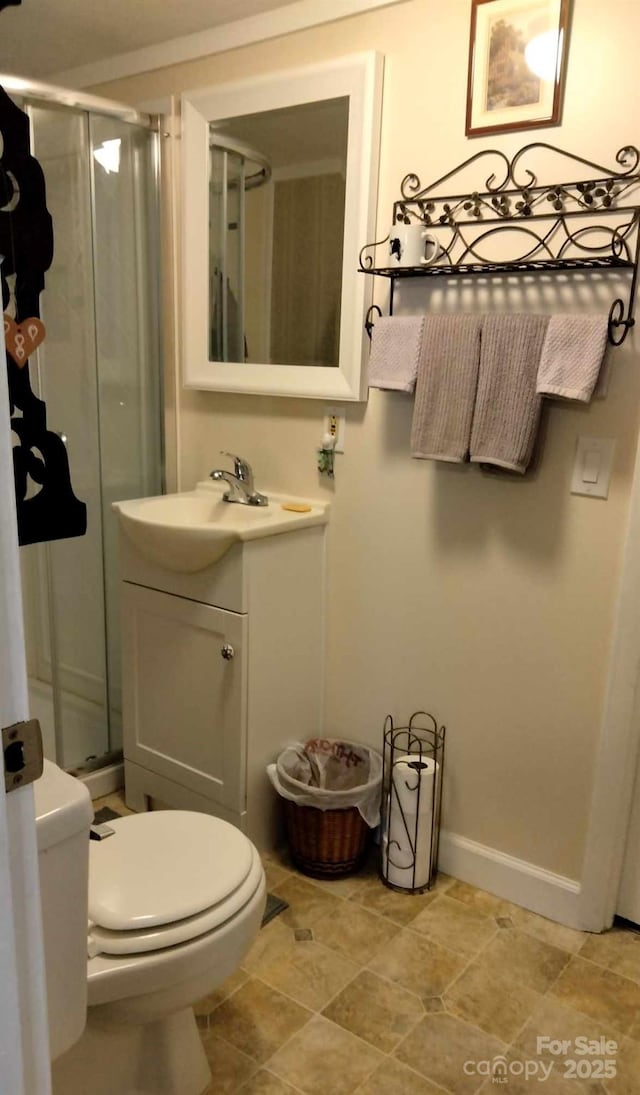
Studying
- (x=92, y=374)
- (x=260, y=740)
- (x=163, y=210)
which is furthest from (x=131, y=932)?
(x=163, y=210)

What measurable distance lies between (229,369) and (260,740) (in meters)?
1.09

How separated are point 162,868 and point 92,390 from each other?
152 cm

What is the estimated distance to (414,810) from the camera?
208 centimetres

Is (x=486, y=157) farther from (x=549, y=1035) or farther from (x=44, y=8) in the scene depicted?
(x=549, y=1035)

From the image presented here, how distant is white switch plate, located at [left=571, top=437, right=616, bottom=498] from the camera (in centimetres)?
179

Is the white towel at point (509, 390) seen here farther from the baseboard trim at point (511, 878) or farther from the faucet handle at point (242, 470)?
the baseboard trim at point (511, 878)

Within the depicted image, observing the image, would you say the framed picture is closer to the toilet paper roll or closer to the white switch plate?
the white switch plate

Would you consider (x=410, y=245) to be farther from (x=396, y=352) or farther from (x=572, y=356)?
(x=572, y=356)

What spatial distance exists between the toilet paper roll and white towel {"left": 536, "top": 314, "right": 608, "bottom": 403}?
3.35 feet

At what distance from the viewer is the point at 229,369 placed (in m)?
2.37

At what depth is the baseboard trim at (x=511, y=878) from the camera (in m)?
2.01

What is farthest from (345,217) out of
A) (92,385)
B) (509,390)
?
(92,385)

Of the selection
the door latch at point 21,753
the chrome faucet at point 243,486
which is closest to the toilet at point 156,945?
the door latch at point 21,753

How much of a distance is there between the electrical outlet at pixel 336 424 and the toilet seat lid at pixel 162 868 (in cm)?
107
